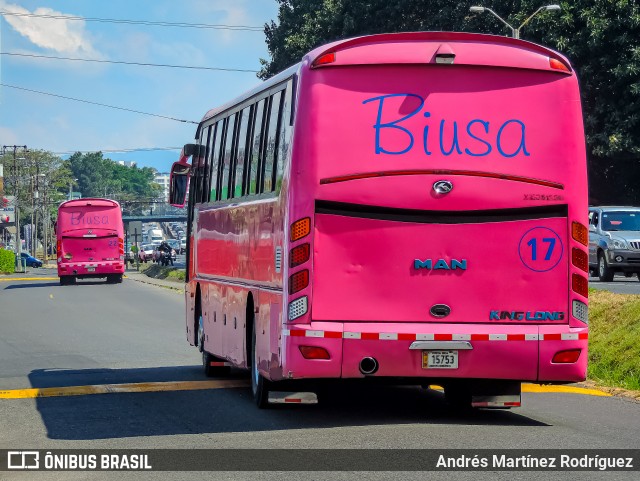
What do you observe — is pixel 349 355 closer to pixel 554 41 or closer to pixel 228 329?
pixel 228 329

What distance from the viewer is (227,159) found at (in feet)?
51.1

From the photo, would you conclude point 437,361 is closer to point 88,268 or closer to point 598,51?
point 598,51

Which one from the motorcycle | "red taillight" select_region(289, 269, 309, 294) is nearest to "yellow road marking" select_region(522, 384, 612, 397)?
"red taillight" select_region(289, 269, 309, 294)

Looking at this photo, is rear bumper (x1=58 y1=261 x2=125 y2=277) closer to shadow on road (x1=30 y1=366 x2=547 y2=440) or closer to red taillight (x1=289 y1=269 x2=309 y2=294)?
shadow on road (x1=30 y1=366 x2=547 y2=440)

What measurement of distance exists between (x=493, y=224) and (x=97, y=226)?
46184mm

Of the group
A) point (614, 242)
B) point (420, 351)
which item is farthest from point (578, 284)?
point (614, 242)

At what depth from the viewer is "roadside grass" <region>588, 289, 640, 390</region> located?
628 inches

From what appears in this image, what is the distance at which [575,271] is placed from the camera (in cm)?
1180

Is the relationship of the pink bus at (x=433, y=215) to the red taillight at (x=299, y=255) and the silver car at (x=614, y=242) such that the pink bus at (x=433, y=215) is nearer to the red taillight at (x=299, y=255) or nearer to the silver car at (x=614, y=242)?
the red taillight at (x=299, y=255)

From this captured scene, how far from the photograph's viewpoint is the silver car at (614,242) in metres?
36.0

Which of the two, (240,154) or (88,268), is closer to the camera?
→ (240,154)

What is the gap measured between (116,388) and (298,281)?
15.2ft

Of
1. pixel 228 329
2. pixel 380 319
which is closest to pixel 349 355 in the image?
pixel 380 319

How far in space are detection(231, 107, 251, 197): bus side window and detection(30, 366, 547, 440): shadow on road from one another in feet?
7.27
